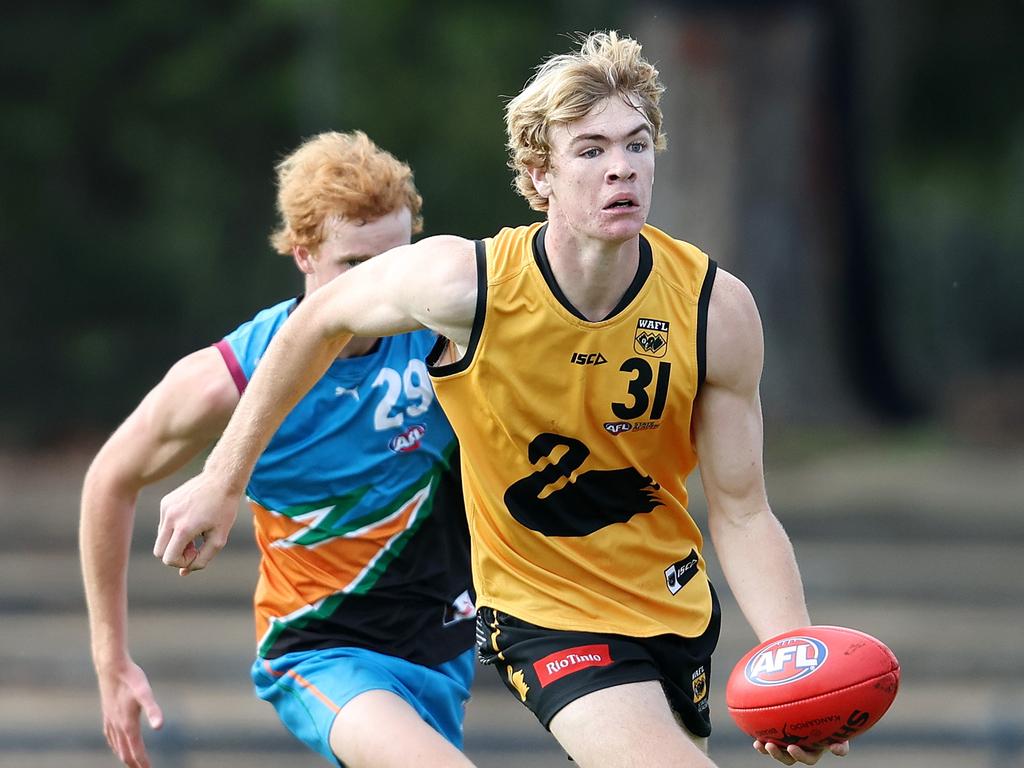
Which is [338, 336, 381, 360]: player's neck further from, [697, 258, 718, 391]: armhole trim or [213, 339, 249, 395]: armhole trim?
[697, 258, 718, 391]: armhole trim

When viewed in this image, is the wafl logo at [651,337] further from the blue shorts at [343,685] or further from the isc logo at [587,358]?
the blue shorts at [343,685]

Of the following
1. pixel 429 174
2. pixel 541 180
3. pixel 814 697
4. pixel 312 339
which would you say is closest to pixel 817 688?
pixel 814 697

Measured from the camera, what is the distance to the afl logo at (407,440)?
4871 mm

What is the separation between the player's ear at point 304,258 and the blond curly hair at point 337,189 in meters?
0.02

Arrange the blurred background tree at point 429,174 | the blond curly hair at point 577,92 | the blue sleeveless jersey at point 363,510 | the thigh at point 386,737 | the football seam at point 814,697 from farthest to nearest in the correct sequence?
the blurred background tree at point 429,174 → the blue sleeveless jersey at point 363,510 → the thigh at point 386,737 → the blond curly hair at point 577,92 → the football seam at point 814,697

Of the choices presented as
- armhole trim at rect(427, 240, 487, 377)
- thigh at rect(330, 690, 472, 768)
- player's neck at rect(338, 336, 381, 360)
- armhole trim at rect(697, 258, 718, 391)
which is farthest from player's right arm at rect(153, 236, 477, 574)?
thigh at rect(330, 690, 472, 768)

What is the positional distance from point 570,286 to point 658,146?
42 centimetres

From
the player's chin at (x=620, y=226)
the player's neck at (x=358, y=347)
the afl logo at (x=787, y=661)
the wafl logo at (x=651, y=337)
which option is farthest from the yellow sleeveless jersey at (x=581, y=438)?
the player's neck at (x=358, y=347)

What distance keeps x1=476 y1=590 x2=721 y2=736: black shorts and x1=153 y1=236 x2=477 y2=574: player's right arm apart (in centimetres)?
75

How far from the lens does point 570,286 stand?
4.09 meters

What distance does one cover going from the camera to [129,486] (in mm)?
4895

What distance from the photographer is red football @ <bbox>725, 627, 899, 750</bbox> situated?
389cm

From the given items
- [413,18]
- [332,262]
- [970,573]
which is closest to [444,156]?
[413,18]

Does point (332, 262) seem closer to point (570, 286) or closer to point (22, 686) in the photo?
point (570, 286)
